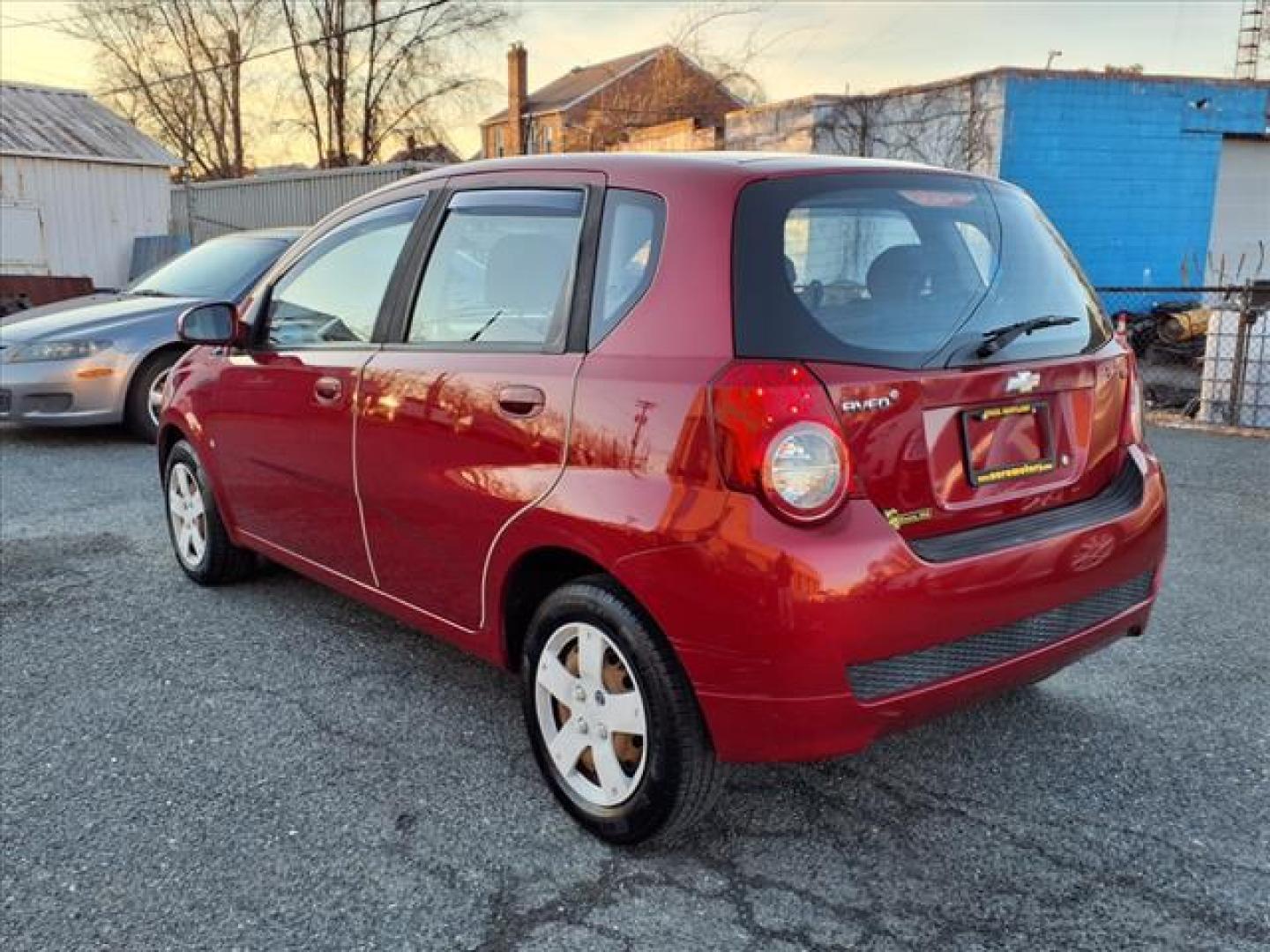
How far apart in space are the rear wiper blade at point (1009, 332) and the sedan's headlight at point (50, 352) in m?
7.16

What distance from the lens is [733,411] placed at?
7.46 feet

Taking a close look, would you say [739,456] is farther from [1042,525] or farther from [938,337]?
[1042,525]

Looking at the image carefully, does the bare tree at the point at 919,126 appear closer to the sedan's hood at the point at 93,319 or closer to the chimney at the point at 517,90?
the sedan's hood at the point at 93,319

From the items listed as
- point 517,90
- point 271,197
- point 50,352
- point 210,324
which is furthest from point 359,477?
point 517,90

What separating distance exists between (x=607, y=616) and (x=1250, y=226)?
60.9 ft

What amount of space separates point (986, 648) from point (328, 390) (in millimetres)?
2254

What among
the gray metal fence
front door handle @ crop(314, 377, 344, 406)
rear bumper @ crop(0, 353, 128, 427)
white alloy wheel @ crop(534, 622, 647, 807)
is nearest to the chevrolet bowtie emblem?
white alloy wheel @ crop(534, 622, 647, 807)

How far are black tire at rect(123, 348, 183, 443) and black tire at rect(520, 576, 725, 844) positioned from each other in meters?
6.43

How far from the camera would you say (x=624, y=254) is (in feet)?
8.75

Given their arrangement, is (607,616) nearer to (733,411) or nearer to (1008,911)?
(733,411)

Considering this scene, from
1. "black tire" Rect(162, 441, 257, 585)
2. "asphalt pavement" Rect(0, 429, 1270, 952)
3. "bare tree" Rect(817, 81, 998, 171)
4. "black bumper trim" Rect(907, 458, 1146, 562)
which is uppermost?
"bare tree" Rect(817, 81, 998, 171)

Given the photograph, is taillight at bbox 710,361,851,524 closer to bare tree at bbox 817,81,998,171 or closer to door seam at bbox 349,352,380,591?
door seam at bbox 349,352,380,591

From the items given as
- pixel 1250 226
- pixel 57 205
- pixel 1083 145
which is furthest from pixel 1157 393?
pixel 57 205

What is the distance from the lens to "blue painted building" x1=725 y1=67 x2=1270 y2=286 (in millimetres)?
15047
